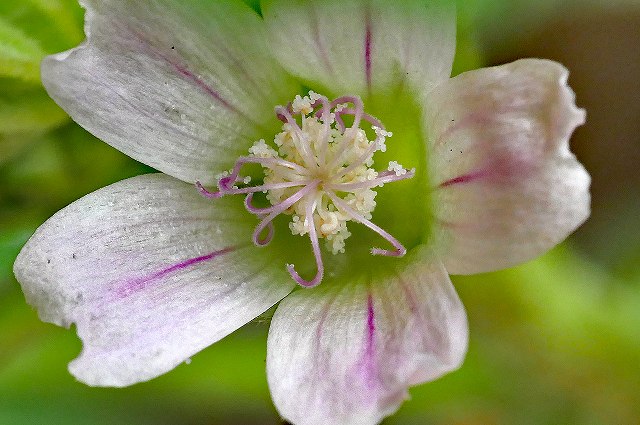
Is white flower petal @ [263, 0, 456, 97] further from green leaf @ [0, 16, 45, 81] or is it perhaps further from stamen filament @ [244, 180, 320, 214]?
green leaf @ [0, 16, 45, 81]

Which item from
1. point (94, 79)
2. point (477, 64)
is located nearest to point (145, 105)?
point (94, 79)

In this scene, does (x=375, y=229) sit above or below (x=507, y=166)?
below

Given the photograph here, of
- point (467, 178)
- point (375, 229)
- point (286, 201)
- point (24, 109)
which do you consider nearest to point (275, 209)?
point (286, 201)

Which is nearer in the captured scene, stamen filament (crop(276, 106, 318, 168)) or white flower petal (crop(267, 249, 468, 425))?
white flower petal (crop(267, 249, 468, 425))

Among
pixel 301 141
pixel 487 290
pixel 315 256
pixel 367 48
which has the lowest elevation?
pixel 487 290

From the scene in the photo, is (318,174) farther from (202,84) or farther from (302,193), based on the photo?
(202,84)

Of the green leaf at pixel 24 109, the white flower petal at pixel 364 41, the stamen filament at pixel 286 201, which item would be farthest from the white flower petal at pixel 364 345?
the green leaf at pixel 24 109

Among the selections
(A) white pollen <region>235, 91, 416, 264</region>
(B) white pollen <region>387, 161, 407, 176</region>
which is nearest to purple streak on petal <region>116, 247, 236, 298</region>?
(A) white pollen <region>235, 91, 416, 264</region>
